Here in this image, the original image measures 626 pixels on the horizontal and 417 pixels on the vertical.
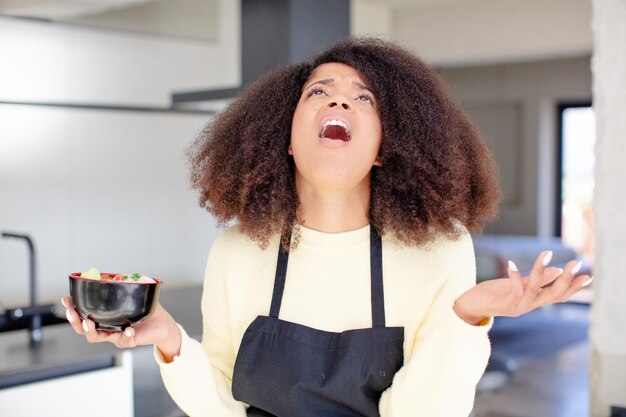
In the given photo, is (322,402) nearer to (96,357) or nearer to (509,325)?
(96,357)

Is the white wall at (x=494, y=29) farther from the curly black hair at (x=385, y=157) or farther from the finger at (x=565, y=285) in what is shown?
the finger at (x=565, y=285)

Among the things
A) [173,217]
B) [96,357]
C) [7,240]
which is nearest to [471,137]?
[96,357]

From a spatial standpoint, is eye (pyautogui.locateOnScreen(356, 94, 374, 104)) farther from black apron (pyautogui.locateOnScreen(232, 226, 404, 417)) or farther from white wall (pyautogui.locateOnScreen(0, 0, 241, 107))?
white wall (pyautogui.locateOnScreen(0, 0, 241, 107))

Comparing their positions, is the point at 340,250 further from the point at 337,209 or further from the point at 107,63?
the point at 107,63

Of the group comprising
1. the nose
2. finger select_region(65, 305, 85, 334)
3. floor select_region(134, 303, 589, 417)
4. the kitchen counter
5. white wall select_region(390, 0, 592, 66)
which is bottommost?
floor select_region(134, 303, 589, 417)

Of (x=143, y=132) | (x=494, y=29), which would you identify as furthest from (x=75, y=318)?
(x=494, y=29)

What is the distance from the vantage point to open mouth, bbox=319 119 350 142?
1.13m

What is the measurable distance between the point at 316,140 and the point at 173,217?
309 cm

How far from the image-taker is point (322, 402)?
1150mm

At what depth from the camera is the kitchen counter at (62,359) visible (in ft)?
7.20

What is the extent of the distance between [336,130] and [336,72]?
0.39 feet

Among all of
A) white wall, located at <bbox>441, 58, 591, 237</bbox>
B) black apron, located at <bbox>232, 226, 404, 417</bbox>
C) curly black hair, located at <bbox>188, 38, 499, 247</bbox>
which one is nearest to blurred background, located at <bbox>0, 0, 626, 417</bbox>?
white wall, located at <bbox>441, 58, 591, 237</bbox>

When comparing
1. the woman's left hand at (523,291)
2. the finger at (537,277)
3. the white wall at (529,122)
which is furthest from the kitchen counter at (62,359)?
the white wall at (529,122)

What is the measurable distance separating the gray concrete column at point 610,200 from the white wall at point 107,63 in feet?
6.75
